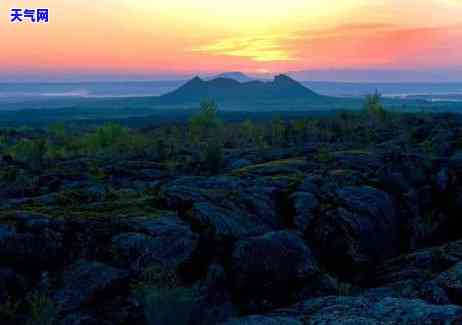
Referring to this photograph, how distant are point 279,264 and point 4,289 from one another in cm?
1110

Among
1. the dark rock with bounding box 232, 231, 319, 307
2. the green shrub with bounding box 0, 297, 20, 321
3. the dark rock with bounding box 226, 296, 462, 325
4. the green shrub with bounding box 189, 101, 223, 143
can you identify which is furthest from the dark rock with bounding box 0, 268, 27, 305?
the green shrub with bounding box 189, 101, 223, 143

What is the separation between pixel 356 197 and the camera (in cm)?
3262

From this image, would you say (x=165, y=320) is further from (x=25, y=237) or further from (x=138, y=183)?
(x=138, y=183)

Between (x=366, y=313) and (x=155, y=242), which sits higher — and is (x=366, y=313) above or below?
below

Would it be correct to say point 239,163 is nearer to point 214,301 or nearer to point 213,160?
point 213,160

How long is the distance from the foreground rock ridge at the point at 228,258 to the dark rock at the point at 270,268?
0.16 feet

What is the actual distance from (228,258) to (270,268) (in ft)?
7.10

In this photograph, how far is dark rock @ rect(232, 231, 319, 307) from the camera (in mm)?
20344

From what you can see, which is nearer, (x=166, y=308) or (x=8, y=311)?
(x=8, y=311)

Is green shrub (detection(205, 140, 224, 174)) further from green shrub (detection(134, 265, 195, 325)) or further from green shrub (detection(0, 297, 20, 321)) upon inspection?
green shrub (detection(0, 297, 20, 321))

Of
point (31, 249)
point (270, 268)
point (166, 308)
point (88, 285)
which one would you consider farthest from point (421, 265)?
point (31, 249)

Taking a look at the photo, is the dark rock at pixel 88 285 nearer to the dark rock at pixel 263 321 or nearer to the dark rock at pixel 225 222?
the dark rock at pixel 263 321

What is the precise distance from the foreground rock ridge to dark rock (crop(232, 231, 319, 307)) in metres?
0.05

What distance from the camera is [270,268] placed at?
20.6m
